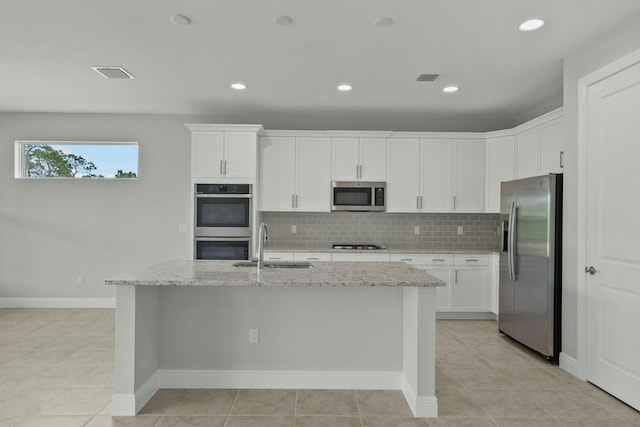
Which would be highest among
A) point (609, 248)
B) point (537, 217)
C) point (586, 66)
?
point (586, 66)

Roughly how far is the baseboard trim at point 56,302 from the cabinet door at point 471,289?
4.61 m

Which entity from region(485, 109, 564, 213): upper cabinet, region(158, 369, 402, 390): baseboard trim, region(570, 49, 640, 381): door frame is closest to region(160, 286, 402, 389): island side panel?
region(158, 369, 402, 390): baseboard trim

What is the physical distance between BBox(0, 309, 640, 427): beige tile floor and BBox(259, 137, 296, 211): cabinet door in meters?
2.45

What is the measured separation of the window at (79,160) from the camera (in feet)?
17.5

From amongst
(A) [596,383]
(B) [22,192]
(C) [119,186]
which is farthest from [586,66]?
(B) [22,192]

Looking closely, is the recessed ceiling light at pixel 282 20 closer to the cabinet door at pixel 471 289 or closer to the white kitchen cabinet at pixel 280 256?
the white kitchen cabinet at pixel 280 256

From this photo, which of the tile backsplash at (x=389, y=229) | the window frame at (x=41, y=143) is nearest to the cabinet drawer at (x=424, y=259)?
the tile backsplash at (x=389, y=229)

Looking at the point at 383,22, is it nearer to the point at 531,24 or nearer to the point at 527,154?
the point at 531,24

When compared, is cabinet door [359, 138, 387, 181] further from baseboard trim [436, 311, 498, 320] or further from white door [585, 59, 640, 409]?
white door [585, 59, 640, 409]

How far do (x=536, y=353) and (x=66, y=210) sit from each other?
5.99 metres

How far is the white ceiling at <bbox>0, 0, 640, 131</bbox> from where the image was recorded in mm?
2590

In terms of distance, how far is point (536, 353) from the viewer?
12.0 feet

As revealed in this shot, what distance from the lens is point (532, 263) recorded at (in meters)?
3.61

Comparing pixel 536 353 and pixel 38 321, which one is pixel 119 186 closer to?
pixel 38 321
